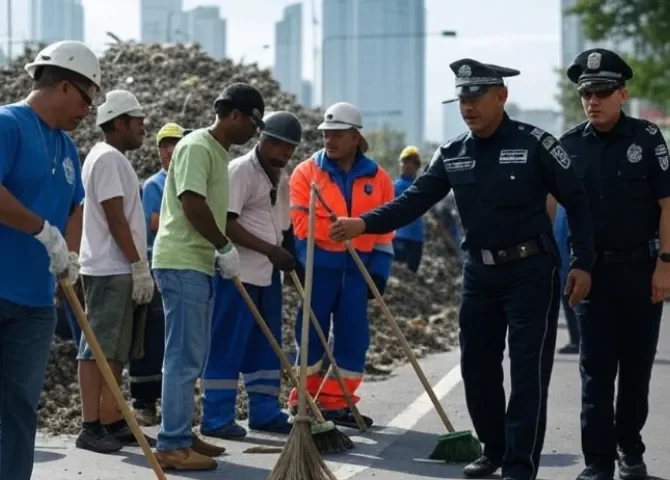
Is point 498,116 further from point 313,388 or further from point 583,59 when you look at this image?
point 313,388

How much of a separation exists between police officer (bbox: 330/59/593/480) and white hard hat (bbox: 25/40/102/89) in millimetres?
2149

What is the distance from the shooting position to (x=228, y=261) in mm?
9000

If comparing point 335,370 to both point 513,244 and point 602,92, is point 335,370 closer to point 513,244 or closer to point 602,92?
point 513,244

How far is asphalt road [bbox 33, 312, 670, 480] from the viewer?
870 cm

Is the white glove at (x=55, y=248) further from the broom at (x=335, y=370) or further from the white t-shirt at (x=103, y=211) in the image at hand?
the broom at (x=335, y=370)

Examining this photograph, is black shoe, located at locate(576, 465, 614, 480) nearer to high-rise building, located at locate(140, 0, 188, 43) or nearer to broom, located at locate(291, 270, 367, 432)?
broom, located at locate(291, 270, 367, 432)

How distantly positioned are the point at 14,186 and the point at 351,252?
12.3ft

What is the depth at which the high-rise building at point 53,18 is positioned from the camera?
111 ft

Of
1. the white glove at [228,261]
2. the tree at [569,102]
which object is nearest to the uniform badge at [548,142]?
the white glove at [228,261]

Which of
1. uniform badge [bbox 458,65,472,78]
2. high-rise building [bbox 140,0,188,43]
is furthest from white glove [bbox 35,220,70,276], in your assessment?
high-rise building [bbox 140,0,188,43]

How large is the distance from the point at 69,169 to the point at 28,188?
0.28 m

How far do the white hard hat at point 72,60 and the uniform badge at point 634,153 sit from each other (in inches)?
115

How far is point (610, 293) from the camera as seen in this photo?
8492 millimetres

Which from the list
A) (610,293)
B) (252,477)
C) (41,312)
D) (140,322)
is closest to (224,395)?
(140,322)
